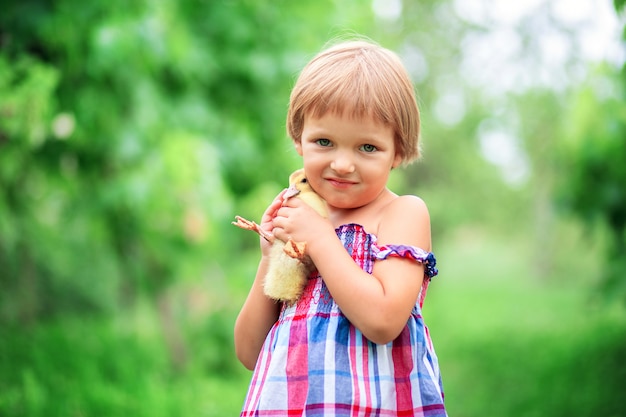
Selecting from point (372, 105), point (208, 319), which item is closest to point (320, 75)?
point (372, 105)

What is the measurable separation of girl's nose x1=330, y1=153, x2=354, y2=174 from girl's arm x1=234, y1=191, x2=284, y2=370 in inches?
8.6

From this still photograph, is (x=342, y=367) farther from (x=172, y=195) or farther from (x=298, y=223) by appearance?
(x=172, y=195)

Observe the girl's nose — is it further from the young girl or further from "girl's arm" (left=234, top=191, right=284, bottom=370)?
"girl's arm" (left=234, top=191, right=284, bottom=370)

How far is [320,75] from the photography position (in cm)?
152

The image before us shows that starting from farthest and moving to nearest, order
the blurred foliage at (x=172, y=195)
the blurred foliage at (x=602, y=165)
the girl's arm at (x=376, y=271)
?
the blurred foliage at (x=602, y=165)
the blurred foliage at (x=172, y=195)
the girl's arm at (x=376, y=271)

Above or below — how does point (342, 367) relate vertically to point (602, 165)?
below

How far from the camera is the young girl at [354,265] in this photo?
1.45m

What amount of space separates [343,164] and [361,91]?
15cm

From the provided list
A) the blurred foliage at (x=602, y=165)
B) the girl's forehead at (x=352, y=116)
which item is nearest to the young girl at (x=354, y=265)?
the girl's forehead at (x=352, y=116)

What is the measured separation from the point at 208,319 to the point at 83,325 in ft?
5.44

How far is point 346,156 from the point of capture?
4.90 ft

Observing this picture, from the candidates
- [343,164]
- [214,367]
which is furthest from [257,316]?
[214,367]

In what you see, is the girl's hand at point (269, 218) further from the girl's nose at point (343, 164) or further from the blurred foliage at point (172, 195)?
the blurred foliage at point (172, 195)

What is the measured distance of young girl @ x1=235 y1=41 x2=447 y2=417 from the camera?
1.45 m
